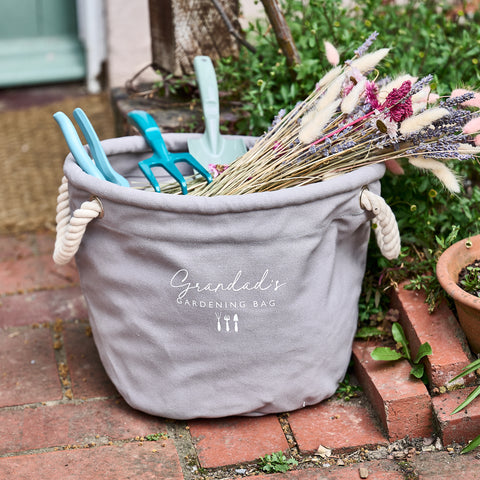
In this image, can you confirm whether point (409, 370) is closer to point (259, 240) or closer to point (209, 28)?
point (259, 240)

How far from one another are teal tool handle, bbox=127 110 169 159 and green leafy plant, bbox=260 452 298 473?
0.70 metres

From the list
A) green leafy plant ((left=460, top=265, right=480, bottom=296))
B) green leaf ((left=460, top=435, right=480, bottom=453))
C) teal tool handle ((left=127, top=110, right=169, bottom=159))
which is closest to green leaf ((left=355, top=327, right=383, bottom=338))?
green leafy plant ((left=460, top=265, right=480, bottom=296))

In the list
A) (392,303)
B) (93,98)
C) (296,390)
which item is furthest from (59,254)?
(93,98)

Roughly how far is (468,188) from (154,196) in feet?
3.40

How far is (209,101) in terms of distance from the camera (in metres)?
1.84

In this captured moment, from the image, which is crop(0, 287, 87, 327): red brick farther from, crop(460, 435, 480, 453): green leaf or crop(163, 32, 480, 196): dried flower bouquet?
crop(460, 435, 480, 453): green leaf

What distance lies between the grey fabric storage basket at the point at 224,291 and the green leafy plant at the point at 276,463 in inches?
4.7

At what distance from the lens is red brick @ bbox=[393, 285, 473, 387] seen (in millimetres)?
1578

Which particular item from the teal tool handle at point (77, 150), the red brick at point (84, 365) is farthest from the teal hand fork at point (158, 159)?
the red brick at point (84, 365)

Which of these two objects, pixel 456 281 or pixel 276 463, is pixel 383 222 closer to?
pixel 456 281

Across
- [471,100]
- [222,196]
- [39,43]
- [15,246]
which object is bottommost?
[15,246]

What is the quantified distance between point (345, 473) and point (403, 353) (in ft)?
1.07

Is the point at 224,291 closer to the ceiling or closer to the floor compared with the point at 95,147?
closer to the floor

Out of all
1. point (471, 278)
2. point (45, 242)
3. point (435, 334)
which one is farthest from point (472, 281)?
point (45, 242)
